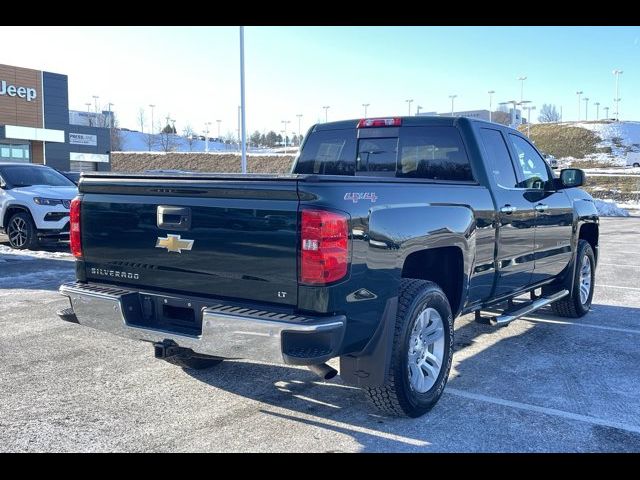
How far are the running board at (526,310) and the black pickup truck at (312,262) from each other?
1.3 inches

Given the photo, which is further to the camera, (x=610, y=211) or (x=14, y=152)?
(x=14, y=152)

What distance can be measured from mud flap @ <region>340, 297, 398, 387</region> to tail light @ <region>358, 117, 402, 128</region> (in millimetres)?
2190

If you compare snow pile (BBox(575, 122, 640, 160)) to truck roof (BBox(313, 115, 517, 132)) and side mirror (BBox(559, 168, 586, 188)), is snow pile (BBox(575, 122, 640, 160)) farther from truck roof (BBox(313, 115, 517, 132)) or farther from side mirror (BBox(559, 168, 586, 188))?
truck roof (BBox(313, 115, 517, 132))

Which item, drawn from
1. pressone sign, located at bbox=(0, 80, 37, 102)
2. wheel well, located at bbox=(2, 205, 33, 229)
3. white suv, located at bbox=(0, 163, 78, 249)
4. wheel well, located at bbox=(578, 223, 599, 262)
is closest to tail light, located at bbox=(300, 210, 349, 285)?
wheel well, located at bbox=(578, 223, 599, 262)

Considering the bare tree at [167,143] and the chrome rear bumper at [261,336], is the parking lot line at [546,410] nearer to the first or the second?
the chrome rear bumper at [261,336]

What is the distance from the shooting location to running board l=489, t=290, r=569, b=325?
517 cm

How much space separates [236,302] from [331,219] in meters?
0.78

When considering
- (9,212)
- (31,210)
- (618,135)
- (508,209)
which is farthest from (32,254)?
(618,135)

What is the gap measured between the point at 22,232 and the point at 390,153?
9.15 m

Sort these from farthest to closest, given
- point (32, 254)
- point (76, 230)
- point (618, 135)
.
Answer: point (618, 135) < point (32, 254) < point (76, 230)

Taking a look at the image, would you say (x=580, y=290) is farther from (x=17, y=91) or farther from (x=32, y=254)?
(x=17, y=91)

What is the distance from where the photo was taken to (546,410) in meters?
4.31
